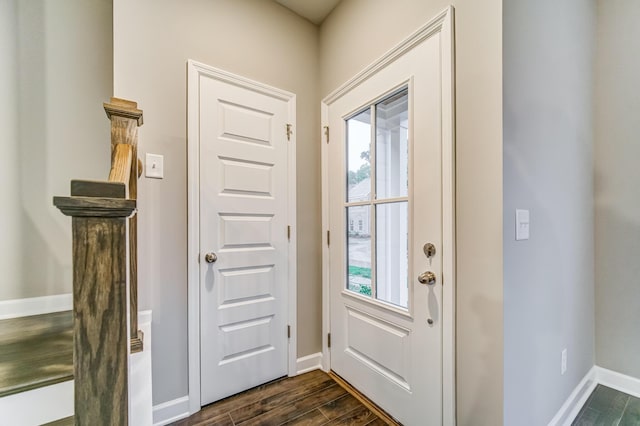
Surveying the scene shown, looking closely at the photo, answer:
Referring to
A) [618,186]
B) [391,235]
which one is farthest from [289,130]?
[618,186]

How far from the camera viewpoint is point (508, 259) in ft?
3.34

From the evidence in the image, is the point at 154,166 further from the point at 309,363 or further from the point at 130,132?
the point at 309,363

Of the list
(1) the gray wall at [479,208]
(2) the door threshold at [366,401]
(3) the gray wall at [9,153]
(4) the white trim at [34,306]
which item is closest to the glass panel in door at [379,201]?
(1) the gray wall at [479,208]

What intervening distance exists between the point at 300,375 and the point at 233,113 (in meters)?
1.95

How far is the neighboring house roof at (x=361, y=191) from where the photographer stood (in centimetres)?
166

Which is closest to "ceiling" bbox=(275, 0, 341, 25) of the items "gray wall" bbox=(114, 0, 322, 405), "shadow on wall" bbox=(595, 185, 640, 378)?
"gray wall" bbox=(114, 0, 322, 405)

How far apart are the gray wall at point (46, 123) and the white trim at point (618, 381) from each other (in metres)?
3.59

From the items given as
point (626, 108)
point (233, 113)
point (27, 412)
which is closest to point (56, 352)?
point (27, 412)

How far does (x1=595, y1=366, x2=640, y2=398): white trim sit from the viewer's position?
1.65m

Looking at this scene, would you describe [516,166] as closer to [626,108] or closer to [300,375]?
[626,108]

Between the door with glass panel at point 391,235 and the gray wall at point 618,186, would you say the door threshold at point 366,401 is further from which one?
the gray wall at point 618,186

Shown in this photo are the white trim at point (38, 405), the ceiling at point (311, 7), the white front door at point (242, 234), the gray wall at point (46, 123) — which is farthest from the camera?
the ceiling at point (311, 7)

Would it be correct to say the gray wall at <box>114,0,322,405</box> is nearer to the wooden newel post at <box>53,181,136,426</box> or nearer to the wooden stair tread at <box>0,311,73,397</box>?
the wooden stair tread at <box>0,311,73,397</box>

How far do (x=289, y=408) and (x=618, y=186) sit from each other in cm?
259
